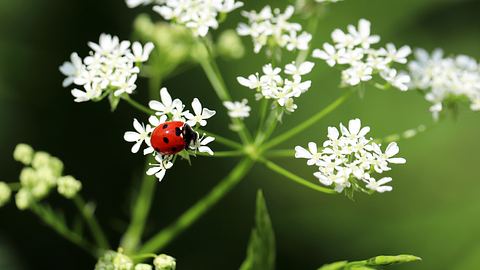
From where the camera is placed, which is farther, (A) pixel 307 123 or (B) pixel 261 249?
(A) pixel 307 123

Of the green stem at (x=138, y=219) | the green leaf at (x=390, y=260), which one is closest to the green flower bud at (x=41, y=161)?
the green stem at (x=138, y=219)

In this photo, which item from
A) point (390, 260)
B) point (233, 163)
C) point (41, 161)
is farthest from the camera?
point (233, 163)

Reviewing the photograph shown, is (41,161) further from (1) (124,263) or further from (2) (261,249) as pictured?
(2) (261,249)

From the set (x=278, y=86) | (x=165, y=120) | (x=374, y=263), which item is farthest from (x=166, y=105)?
(x=374, y=263)

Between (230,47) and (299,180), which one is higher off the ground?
(230,47)

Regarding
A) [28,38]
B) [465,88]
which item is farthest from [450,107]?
[28,38]

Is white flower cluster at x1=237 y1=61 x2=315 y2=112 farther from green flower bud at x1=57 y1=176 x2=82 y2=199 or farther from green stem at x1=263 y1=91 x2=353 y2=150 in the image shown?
green flower bud at x1=57 y1=176 x2=82 y2=199

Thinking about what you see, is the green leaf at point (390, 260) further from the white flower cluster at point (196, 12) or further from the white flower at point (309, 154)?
the white flower cluster at point (196, 12)
